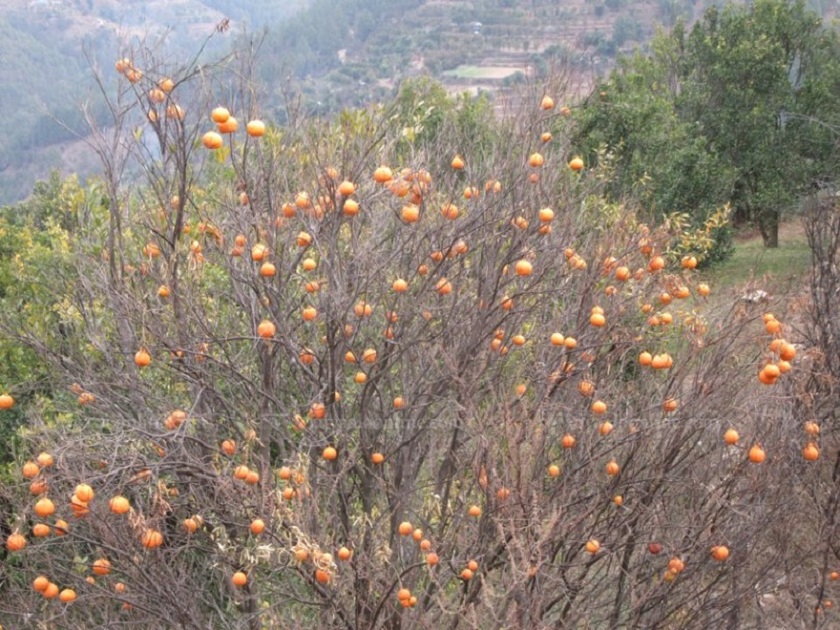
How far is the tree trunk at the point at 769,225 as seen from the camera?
18.0 metres

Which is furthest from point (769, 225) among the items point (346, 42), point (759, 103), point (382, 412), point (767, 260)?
point (346, 42)

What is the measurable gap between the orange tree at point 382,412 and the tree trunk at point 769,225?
14736mm

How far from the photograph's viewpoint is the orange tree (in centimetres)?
346

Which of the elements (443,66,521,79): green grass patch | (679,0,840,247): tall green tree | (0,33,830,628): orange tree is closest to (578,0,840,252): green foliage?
(679,0,840,247): tall green tree

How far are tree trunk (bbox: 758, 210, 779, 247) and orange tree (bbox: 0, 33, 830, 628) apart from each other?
48.3 feet

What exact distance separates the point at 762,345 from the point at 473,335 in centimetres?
142

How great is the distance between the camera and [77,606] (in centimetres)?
439

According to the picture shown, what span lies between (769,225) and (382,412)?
1654cm

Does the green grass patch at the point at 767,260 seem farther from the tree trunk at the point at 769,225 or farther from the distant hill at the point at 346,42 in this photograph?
the distant hill at the point at 346,42

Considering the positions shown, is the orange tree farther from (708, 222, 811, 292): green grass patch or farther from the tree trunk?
the tree trunk

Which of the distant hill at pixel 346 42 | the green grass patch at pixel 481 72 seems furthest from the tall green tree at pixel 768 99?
the green grass patch at pixel 481 72

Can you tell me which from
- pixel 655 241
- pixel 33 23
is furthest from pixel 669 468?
pixel 33 23

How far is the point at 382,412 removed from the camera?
4059 mm

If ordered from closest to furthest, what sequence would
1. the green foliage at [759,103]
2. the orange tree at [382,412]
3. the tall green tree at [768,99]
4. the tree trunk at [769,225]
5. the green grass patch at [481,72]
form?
the orange tree at [382,412] → the green foliage at [759,103] → the tall green tree at [768,99] → the tree trunk at [769,225] → the green grass patch at [481,72]
